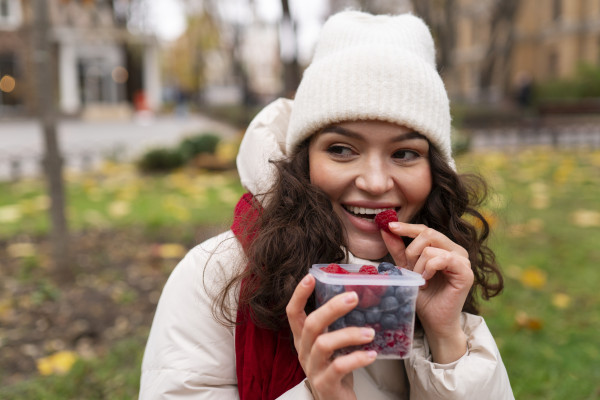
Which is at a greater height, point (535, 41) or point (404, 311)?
point (535, 41)

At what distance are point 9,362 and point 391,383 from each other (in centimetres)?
239

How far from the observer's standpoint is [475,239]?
68.7 inches

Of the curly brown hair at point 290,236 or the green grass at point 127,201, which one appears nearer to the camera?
the curly brown hair at point 290,236

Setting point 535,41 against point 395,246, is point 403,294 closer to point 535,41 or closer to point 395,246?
point 395,246

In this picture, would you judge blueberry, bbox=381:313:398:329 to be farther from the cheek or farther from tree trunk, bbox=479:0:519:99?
tree trunk, bbox=479:0:519:99

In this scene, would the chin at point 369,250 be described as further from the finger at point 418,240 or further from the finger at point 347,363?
the finger at point 347,363

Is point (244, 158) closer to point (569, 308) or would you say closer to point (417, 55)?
point (417, 55)

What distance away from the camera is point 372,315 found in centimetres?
116

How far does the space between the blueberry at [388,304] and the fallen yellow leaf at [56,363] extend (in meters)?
2.36

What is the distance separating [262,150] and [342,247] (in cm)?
40

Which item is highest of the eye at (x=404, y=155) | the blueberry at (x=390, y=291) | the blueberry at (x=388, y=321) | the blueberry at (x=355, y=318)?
the eye at (x=404, y=155)

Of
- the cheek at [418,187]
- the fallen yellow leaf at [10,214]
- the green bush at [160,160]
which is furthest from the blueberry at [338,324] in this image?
the green bush at [160,160]

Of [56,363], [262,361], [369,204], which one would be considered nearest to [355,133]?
[369,204]

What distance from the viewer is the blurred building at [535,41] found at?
3058 centimetres
